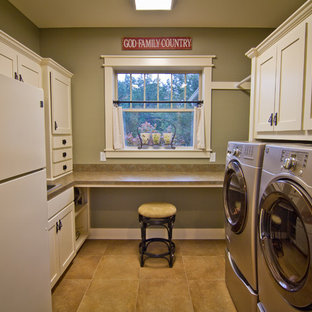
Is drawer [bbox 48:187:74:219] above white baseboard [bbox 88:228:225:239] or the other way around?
above

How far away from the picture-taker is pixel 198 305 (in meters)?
1.77

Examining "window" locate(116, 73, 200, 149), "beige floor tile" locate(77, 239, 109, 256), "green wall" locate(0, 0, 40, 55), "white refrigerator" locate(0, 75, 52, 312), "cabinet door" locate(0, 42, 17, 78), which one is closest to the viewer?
"white refrigerator" locate(0, 75, 52, 312)

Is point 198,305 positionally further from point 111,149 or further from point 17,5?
point 17,5

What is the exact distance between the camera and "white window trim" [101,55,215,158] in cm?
274

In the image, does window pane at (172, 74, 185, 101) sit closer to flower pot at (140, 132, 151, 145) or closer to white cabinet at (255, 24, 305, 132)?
flower pot at (140, 132, 151, 145)

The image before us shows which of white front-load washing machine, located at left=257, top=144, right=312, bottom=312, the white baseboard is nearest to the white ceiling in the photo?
white front-load washing machine, located at left=257, top=144, right=312, bottom=312

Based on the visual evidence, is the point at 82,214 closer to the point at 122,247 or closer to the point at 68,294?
the point at 122,247

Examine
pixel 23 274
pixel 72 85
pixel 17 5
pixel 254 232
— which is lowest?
pixel 23 274

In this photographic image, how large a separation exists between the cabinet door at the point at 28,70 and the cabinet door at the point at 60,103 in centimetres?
16

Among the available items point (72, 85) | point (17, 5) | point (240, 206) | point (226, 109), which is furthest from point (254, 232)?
point (17, 5)

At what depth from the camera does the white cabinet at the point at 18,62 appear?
1.67 metres

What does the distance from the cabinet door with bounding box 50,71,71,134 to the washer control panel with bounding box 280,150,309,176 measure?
81.9 inches

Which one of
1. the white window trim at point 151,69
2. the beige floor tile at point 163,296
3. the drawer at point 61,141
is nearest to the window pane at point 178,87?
the white window trim at point 151,69

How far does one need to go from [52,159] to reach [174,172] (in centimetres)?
141
